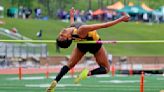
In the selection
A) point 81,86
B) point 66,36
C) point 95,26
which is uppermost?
point 95,26

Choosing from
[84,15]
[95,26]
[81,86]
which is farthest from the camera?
[84,15]

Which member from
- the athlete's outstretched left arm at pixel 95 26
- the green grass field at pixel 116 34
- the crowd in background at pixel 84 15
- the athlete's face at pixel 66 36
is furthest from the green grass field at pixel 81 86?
the crowd in background at pixel 84 15

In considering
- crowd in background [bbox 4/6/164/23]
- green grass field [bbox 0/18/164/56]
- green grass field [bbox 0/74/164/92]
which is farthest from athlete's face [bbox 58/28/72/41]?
crowd in background [bbox 4/6/164/23]

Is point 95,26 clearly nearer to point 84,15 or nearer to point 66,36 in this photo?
point 66,36

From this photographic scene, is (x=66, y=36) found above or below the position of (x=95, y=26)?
below

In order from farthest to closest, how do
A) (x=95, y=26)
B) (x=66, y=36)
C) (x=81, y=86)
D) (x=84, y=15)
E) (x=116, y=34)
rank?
(x=84, y=15) < (x=116, y=34) < (x=81, y=86) < (x=66, y=36) < (x=95, y=26)

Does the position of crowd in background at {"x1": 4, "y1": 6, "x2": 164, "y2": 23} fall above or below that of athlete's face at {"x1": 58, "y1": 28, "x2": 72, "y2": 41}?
below

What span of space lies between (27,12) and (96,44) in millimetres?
45163

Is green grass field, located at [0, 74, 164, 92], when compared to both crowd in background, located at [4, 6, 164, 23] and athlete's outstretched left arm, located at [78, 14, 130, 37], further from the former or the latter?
crowd in background, located at [4, 6, 164, 23]

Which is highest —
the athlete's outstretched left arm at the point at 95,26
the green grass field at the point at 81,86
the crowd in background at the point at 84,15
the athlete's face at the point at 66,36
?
the athlete's outstretched left arm at the point at 95,26

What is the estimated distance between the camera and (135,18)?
214ft

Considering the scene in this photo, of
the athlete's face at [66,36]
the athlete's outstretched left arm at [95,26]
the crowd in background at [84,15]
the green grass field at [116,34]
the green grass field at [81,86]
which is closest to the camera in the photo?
the athlete's outstretched left arm at [95,26]

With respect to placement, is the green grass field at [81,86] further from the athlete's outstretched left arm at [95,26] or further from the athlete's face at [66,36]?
the athlete's outstretched left arm at [95,26]

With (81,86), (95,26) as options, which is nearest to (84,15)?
(81,86)
